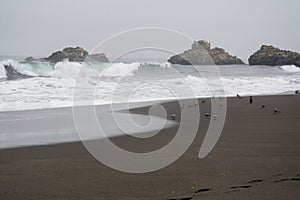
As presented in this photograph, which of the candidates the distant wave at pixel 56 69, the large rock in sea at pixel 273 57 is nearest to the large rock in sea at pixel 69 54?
the distant wave at pixel 56 69

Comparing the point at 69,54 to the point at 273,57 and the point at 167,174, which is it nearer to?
the point at 167,174

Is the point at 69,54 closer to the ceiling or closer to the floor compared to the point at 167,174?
closer to the ceiling

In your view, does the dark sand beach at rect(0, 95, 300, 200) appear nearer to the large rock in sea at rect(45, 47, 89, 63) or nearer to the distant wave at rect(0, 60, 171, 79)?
the distant wave at rect(0, 60, 171, 79)

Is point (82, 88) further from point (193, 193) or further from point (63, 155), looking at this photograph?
point (193, 193)

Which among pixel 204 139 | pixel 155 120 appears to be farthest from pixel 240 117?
pixel 204 139

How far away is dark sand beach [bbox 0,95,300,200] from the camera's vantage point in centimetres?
337

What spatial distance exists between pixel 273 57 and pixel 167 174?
5453 cm

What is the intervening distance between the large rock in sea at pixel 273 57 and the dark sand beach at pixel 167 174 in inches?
1986

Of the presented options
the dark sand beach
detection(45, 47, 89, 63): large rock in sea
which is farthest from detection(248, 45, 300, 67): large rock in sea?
the dark sand beach

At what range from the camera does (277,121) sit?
27.5ft

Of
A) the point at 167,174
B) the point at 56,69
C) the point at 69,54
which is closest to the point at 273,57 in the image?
the point at 69,54

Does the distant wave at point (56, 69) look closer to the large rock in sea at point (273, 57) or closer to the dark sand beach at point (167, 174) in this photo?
the dark sand beach at point (167, 174)

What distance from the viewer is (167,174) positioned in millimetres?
4016

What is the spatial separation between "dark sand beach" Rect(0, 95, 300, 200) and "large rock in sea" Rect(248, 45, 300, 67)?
5045 centimetres
